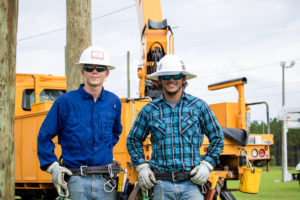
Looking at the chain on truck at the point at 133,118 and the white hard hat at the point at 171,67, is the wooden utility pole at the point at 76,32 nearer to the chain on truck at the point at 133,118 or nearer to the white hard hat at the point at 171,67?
the chain on truck at the point at 133,118

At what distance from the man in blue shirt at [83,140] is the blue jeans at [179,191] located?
1.80 feet

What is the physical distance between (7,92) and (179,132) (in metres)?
1.76

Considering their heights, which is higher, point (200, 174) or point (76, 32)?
point (76, 32)

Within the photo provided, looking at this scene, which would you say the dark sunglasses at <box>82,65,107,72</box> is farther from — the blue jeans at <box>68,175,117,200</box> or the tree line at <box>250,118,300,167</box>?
the tree line at <box>250,118,300,167</box>

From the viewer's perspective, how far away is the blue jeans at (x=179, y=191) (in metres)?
4.24

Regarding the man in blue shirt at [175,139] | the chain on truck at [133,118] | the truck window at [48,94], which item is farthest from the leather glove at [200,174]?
the truck window at [48,94]

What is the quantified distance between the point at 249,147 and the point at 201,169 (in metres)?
6.44

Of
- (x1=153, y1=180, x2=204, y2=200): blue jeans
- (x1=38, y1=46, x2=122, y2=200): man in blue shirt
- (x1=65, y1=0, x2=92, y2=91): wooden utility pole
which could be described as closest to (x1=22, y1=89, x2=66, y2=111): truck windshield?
(x1=65, y1=0, x2=92, y2=91): wooden utility pole

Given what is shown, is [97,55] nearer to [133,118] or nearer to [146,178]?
[146,178]

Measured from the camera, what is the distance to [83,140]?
14.7 ft

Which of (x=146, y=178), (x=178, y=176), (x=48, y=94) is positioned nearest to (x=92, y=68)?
(x=146, y=178)

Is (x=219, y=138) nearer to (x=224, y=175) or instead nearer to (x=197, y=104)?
(x=197, y=104)

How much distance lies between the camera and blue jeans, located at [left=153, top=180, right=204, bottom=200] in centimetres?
424

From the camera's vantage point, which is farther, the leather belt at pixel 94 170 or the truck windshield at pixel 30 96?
the truck windshield at pixel 30 96
